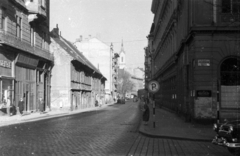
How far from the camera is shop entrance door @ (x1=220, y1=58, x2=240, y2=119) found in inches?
729

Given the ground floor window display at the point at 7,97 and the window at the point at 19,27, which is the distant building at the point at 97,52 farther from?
the ground floor window display at the point at 7,97

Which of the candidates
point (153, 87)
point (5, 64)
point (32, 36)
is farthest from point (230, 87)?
point (32, 36)

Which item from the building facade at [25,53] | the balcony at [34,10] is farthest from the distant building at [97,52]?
the balcony at [34,10]

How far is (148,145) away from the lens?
1163cm

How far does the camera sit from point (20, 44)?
29.0 m

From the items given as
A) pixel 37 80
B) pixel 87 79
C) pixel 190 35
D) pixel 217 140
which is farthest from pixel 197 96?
pixel 87 79

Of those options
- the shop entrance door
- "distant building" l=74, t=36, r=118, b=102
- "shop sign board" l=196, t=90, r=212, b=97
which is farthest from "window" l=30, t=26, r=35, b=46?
"distant building" l=74, t=36, r=118, b=102

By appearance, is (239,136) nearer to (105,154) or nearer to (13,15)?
(105,154)

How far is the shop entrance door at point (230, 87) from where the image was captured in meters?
18.5

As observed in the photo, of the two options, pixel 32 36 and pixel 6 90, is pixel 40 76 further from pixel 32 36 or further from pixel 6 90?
pixel 6 90

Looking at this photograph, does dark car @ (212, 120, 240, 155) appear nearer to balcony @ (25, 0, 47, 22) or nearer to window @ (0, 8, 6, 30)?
window @ (0, 8, 6, 30)

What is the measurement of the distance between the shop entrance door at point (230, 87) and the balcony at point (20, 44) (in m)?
15.9

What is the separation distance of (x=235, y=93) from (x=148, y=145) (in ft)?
29.1

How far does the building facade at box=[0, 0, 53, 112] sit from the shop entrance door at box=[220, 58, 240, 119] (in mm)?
15865
